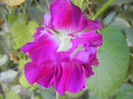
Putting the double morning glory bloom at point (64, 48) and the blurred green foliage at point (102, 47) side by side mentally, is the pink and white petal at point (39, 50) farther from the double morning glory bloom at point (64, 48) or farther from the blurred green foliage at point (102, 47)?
the blurred green foliage at point (102, 47)

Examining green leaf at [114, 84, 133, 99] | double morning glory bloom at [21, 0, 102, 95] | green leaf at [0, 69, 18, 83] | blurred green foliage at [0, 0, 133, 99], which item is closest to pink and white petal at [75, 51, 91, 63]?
double morning glory bloom at [21, 0, 102, 95]

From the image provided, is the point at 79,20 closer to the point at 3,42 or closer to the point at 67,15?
the point at 67,15

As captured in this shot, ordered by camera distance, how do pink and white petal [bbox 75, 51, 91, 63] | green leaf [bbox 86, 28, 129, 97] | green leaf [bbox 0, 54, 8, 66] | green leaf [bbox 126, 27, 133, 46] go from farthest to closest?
green leaf [bbox 0, 54, 8, 66] → green leaf [bbox 126, 27, 133, 46] → green leaf [bbox 86, 28, 129, 97] → pink and white petal [bbox 75, 51, 91, 63]

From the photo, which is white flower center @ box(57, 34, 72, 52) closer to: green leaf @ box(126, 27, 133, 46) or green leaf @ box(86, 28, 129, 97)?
green leaf @ box(86, 28, 129, 97)

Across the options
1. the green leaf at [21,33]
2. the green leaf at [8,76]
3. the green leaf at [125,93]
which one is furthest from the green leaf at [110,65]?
the green leaf at [8,76]

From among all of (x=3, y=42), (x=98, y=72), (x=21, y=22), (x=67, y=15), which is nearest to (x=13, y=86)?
(x=3, y=42)

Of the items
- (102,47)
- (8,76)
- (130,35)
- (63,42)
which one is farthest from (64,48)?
(8,76)

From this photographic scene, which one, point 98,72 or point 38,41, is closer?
point 38,41
